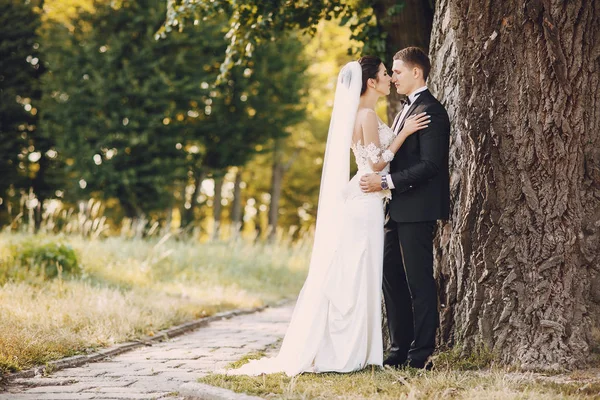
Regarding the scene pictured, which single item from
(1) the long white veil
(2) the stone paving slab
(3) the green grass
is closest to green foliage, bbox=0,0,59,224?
(3) the green grass

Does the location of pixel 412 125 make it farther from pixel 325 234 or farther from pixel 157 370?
pixel 157 370

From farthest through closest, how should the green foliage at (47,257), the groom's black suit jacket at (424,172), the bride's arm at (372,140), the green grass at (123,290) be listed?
the green foliage at (47,257) < the green grass at (123,290) < the bride's arm at (372,140) < the groom's black suit jacket at (424,172)

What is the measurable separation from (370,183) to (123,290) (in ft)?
17.6

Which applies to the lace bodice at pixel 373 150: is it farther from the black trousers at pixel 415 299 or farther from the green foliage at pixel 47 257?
the green foliage at pixel 47 257

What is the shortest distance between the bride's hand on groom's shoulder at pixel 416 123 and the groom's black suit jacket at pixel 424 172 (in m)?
0.04

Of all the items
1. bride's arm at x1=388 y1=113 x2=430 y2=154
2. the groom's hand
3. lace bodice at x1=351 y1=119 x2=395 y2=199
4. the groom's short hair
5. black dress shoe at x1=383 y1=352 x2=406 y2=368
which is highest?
the groom's short hair

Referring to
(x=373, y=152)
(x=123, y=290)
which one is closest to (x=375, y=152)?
(x=373, y=152)

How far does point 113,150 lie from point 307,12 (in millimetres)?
11481

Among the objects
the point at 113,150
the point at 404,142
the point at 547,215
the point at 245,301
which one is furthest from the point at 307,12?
the point at 113,150

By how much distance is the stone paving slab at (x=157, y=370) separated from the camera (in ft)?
17.1

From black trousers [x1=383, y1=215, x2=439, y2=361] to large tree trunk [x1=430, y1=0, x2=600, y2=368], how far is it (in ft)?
0.94

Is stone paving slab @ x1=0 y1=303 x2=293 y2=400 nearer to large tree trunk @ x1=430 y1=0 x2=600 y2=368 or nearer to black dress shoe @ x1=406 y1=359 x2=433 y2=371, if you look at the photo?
black dress shoe @ x1=406 y1=359 x2=433 y2=371

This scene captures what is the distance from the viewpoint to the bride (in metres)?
5.62

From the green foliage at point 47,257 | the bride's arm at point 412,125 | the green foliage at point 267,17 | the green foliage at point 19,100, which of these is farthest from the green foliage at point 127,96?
the bride's arm at point 412,125
